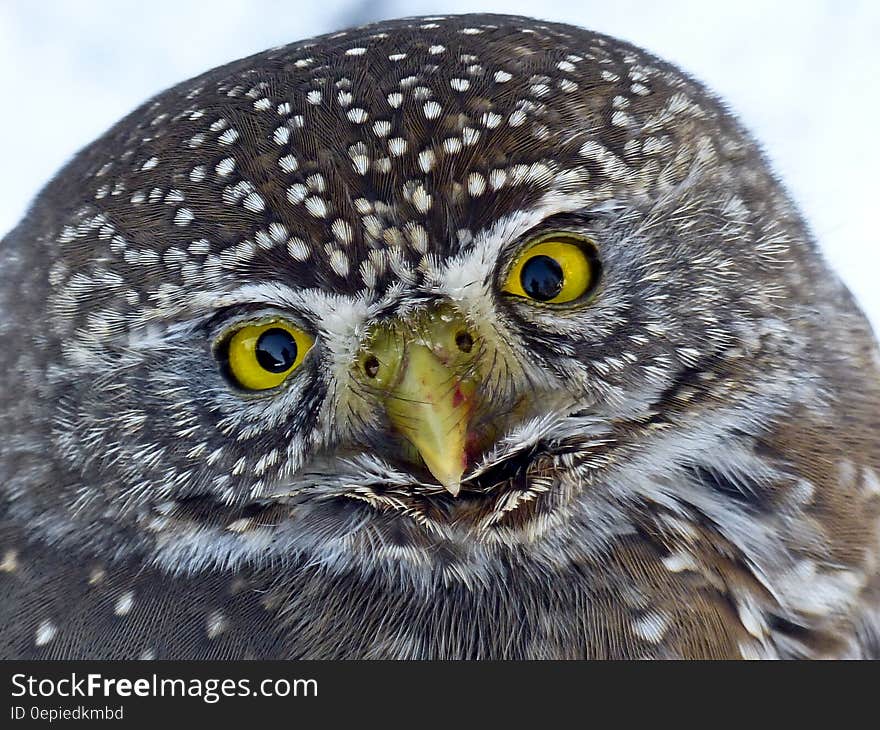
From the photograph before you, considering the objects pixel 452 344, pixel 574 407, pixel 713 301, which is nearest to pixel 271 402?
pixel 452 344

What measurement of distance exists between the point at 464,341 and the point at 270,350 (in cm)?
26

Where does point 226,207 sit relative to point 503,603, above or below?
above

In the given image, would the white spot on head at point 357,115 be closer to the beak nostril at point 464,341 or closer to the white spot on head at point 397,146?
the white spot on head at point 397,146

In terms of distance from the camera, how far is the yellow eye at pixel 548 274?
1446 mm

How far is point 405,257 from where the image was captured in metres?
1.42

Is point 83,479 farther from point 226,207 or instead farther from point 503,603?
point 503,603

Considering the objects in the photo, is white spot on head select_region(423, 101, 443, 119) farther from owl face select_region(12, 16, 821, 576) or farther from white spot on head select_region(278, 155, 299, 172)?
white spot on head select_region(278, 155, 299, 172)

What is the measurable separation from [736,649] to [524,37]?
95cm

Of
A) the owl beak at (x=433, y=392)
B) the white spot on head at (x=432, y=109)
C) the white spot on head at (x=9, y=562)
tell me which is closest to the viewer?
the owl beak at (x=433, y=392)

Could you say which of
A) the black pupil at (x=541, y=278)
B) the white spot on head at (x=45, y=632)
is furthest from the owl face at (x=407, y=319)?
the white spot on head at (x=45, y=632)

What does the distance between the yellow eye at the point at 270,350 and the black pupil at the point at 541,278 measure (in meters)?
0.29

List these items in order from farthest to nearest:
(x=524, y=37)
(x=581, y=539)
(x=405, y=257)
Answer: (x=524, y=37), (x=581, y=539), (x=405, y=257)

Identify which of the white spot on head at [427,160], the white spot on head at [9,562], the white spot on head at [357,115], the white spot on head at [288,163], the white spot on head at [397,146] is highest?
the white spot on head at [357,115]

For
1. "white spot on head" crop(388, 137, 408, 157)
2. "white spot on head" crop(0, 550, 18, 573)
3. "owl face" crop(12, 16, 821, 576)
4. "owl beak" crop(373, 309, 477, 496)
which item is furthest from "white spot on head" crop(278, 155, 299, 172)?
"white spot on head" crop(0, 550, 18, 573)
